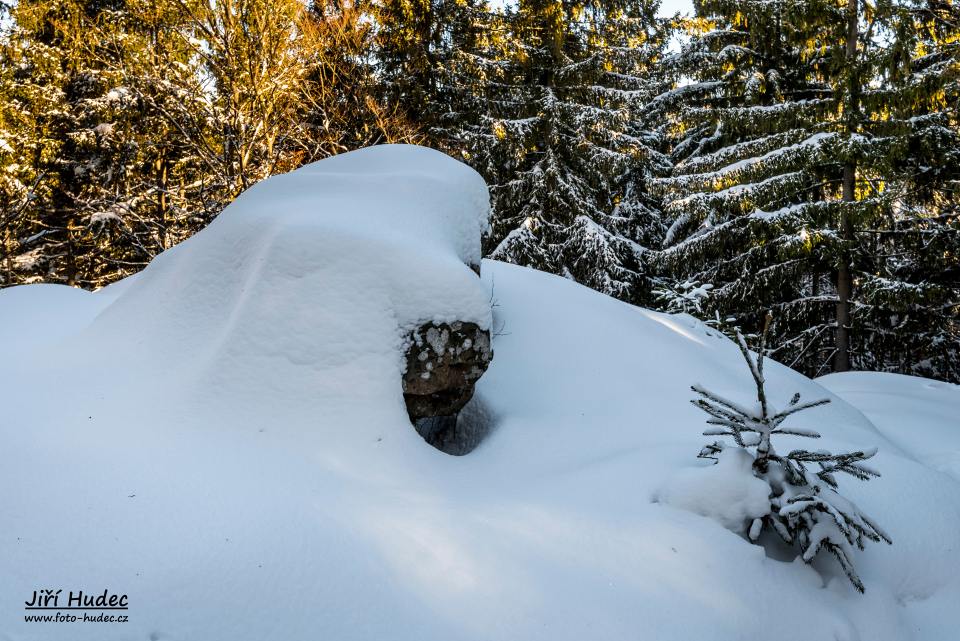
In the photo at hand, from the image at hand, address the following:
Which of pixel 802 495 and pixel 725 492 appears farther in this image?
pixel 725 492

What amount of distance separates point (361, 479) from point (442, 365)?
94 centimetres

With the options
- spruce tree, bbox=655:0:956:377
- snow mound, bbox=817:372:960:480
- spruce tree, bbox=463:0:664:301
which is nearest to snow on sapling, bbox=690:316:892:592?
snow mound, bbox=817:372:960:480

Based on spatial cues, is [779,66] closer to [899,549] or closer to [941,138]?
[941,138]

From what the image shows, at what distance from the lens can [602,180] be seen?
1313cm

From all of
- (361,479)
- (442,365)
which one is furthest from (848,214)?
(361,479)

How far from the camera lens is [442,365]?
11.4ft

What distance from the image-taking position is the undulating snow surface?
7.02 ft

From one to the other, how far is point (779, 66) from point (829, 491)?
11198mm

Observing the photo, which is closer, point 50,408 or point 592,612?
point 592,612

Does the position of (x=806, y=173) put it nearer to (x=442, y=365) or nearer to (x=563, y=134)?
(x=563, y=134)

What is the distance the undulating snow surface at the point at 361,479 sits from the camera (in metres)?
2.14

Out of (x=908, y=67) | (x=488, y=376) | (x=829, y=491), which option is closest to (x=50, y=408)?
(x=488, y=376)

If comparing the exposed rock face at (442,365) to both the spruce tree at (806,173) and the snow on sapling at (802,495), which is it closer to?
the snow on sapling at (802,495)

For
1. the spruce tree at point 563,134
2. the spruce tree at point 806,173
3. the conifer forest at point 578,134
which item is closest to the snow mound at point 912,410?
the conifer forest at point 578,134
